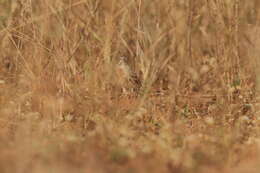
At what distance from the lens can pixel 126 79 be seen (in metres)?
2.99

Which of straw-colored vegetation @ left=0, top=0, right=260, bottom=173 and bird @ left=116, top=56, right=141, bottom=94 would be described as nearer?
straw-colored vegetation @ left=0, top=0, right=260, bottom=173

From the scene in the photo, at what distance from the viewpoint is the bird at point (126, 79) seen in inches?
116

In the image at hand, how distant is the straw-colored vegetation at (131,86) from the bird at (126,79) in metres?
0.01

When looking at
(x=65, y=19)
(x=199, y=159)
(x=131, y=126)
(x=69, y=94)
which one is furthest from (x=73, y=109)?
(x=199, y=159)

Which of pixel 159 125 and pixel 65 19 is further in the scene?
pixel 65 19

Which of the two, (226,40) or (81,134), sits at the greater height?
(226,40)

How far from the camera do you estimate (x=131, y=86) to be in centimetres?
298

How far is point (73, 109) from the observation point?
2701mm

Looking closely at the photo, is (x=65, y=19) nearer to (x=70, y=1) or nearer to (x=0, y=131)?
(x=70, y=1)

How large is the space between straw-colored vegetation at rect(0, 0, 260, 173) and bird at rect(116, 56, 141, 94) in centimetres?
1

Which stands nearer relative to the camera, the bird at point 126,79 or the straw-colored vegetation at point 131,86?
the straw-colored vegetation at point 131,86

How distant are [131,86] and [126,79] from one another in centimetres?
5

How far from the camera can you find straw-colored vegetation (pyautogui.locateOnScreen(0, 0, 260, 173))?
7.13 feet

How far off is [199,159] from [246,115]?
78 centimetres
